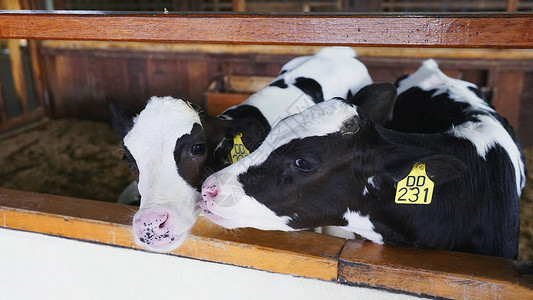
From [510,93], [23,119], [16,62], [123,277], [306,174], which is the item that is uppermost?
[306,174]

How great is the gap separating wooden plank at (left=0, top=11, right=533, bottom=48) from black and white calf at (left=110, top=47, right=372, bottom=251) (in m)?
0.37

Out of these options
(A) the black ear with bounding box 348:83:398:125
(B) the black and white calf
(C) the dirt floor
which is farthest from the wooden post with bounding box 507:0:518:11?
(B) the black and white calf

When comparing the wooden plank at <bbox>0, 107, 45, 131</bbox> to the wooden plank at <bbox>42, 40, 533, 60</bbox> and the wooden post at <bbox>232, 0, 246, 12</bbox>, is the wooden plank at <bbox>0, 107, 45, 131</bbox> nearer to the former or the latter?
the wooden plank at <bbox>42, 40, 533, 60</bbox>

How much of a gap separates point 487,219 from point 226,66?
11.7 ft

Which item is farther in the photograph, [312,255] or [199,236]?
[199,236]

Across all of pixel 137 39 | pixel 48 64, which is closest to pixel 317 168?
pixel 137 39

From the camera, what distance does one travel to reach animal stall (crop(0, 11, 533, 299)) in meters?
1.33

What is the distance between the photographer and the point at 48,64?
5555 mm

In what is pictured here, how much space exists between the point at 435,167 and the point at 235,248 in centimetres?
67

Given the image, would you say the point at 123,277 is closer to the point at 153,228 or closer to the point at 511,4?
the point at 153,228

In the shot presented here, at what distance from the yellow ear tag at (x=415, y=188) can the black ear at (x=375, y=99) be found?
66cm

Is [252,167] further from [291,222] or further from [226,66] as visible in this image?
[226,66]

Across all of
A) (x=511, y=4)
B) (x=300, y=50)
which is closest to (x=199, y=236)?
(x=300, y=50)

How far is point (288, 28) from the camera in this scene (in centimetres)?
141
